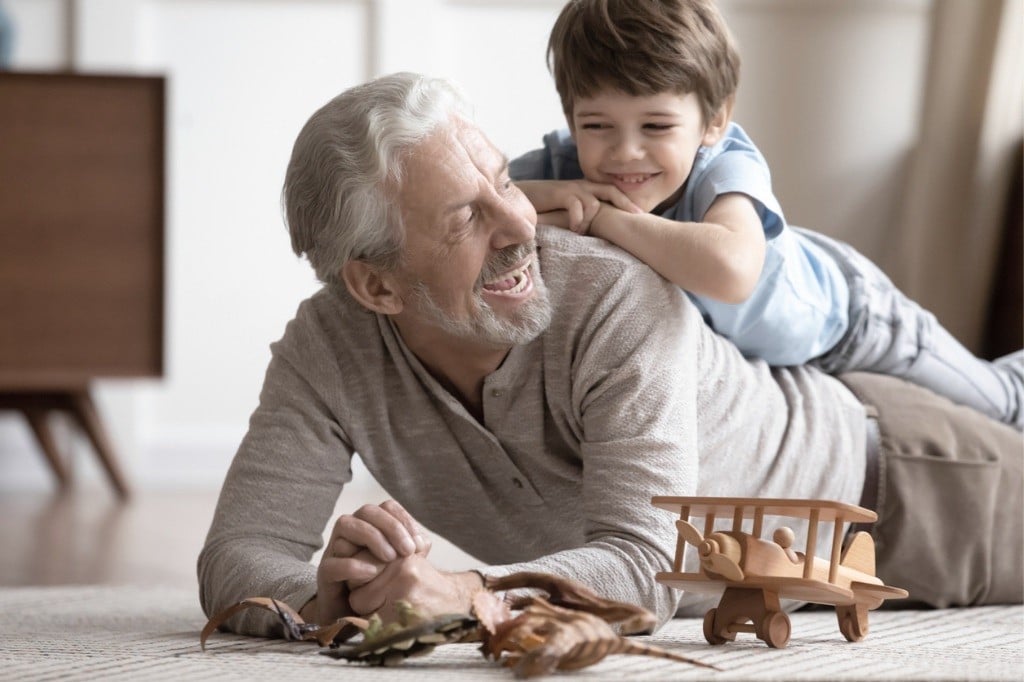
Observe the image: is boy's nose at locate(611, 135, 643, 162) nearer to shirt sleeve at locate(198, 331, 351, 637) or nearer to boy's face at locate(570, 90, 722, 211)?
boy's face at locate(570, 90, 722, 211)

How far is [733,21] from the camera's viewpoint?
407 cm

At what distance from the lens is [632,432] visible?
1.29m

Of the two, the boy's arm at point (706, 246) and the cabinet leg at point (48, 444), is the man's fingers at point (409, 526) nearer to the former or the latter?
the boy's arm at point (706, 246)

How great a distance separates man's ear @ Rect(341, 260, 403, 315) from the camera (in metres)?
1.43

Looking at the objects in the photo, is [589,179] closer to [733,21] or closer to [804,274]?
[804,274]

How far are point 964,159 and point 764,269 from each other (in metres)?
2.08

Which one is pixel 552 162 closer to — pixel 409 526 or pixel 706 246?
pixel 706 246

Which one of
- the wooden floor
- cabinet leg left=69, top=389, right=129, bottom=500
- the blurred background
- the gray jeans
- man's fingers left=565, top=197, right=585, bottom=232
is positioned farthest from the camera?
the blurred background

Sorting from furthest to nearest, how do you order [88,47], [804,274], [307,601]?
[88,47], [804,274], [307,601]

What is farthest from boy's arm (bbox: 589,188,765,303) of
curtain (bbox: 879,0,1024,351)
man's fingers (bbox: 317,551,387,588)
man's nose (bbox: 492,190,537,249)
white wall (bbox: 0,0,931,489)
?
white wall (bbox: 0,0,931,489)

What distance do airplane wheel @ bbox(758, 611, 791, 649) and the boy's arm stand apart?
1.19 ft

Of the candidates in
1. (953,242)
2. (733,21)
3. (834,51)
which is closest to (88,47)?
(733,21)

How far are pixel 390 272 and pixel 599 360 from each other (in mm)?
252

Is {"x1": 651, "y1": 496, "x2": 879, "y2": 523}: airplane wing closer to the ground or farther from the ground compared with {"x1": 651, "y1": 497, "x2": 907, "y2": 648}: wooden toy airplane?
farther from the ground
